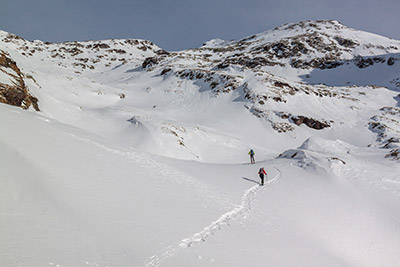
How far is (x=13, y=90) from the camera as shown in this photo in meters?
18.8

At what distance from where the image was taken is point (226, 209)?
11109 mm

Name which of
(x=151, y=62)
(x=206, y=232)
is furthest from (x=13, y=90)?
(x=151, y=62)

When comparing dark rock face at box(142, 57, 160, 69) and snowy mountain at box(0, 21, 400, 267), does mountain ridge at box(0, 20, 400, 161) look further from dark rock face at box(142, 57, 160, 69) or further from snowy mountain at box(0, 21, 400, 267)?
snowy mountain at box(0, 21, 400, 267)

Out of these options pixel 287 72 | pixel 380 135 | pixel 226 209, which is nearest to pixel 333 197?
pixel 226 209

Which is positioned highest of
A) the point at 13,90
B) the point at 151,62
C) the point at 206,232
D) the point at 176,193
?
the point at 151,62

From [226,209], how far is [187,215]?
2.58m

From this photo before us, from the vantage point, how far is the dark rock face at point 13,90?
17.9 meters

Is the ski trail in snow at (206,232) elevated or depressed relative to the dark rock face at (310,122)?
depressed

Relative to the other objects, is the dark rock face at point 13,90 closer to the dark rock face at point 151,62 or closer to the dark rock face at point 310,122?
the dark rock face at point 310,122

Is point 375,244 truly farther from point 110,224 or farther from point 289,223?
point 110,224

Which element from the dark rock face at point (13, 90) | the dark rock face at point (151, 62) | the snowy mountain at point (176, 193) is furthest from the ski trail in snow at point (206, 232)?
the dark rock face at point (151, 62)

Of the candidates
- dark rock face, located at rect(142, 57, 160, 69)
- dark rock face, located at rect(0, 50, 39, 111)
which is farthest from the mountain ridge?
dark rock face, located at rect(0, 50, 39, 111)

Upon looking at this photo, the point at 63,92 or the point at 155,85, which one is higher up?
the point at 155,85

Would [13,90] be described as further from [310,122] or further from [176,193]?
[310,122]
